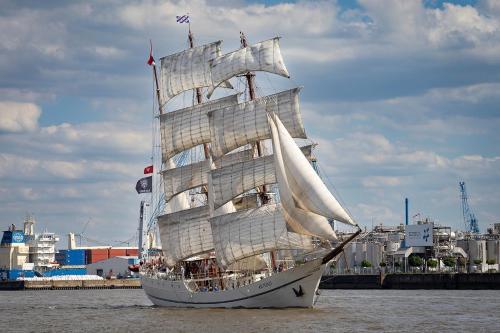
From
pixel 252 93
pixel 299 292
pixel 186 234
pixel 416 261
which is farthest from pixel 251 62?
pixel 416 261

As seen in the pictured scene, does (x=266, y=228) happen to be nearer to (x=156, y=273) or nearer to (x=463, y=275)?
(x=156, y=273)

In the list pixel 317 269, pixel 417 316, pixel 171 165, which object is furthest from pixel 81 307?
pixel 417 316

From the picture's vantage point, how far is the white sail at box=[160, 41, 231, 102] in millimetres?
108000

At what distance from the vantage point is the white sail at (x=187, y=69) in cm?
10800

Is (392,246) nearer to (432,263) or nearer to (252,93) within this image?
(432,263)

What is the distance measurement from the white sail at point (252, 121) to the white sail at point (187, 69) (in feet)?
31.5

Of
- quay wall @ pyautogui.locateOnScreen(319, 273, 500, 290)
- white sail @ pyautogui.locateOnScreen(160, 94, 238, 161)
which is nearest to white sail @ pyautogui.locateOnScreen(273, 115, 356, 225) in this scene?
white sail @ pyautogui.locateOnScreen(160, 94, 238, 161)

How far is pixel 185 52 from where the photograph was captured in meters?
110

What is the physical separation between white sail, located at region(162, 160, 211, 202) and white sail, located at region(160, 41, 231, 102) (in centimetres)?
874

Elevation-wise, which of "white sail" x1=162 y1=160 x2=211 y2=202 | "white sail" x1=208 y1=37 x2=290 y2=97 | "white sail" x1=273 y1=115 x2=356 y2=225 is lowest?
"white sail" x1=273 y1=115 x2=356 y2=225

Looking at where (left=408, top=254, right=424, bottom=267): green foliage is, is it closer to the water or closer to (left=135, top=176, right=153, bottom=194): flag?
(left=135, top=176, right=153, bottom=194): flag

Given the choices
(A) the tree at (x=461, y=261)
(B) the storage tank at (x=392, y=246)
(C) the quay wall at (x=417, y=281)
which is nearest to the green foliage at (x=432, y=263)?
(A) the tree at (x=461, y=261)

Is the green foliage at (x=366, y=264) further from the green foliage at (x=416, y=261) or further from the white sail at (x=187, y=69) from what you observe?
the white sail at (x=187, y=69)

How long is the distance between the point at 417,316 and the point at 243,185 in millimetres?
20895
